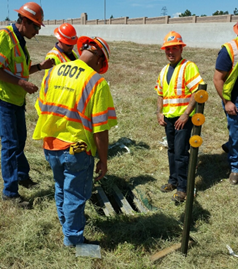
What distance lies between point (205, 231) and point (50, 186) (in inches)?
82.6

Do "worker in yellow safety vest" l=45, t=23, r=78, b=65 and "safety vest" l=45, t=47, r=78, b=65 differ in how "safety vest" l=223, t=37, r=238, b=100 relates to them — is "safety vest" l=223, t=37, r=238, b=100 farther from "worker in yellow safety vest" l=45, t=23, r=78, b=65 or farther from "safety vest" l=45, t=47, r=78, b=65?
"safety vest" l=45, t=47, r=78, b=65

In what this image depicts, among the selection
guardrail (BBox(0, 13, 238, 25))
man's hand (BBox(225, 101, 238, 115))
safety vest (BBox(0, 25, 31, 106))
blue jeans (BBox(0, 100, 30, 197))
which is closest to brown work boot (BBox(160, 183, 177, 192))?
man's hand (BBox(225, 101, 238, 115))

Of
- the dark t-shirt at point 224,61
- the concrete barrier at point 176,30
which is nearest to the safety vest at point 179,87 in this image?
the dark t-shirt at point 224,61

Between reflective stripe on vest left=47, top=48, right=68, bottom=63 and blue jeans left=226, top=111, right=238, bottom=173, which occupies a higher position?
reflective stripe on vest left=47, top=48, right=68, bottom=63

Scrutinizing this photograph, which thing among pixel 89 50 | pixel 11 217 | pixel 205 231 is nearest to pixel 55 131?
pixel 89 50

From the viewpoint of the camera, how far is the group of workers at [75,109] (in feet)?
7.21

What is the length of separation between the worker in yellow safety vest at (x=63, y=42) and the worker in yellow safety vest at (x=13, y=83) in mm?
707

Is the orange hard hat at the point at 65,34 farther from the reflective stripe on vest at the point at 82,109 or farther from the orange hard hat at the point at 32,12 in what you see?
the reflective stripe on vest at the point at 82,109

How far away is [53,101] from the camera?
7.43 feet

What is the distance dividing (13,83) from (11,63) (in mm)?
248

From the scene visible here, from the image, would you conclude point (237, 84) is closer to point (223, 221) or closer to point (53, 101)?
point (223, 221)

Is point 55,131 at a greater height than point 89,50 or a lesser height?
lesser

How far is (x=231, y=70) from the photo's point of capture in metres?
3.62

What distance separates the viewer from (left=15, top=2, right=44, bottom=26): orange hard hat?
10.0 feet
